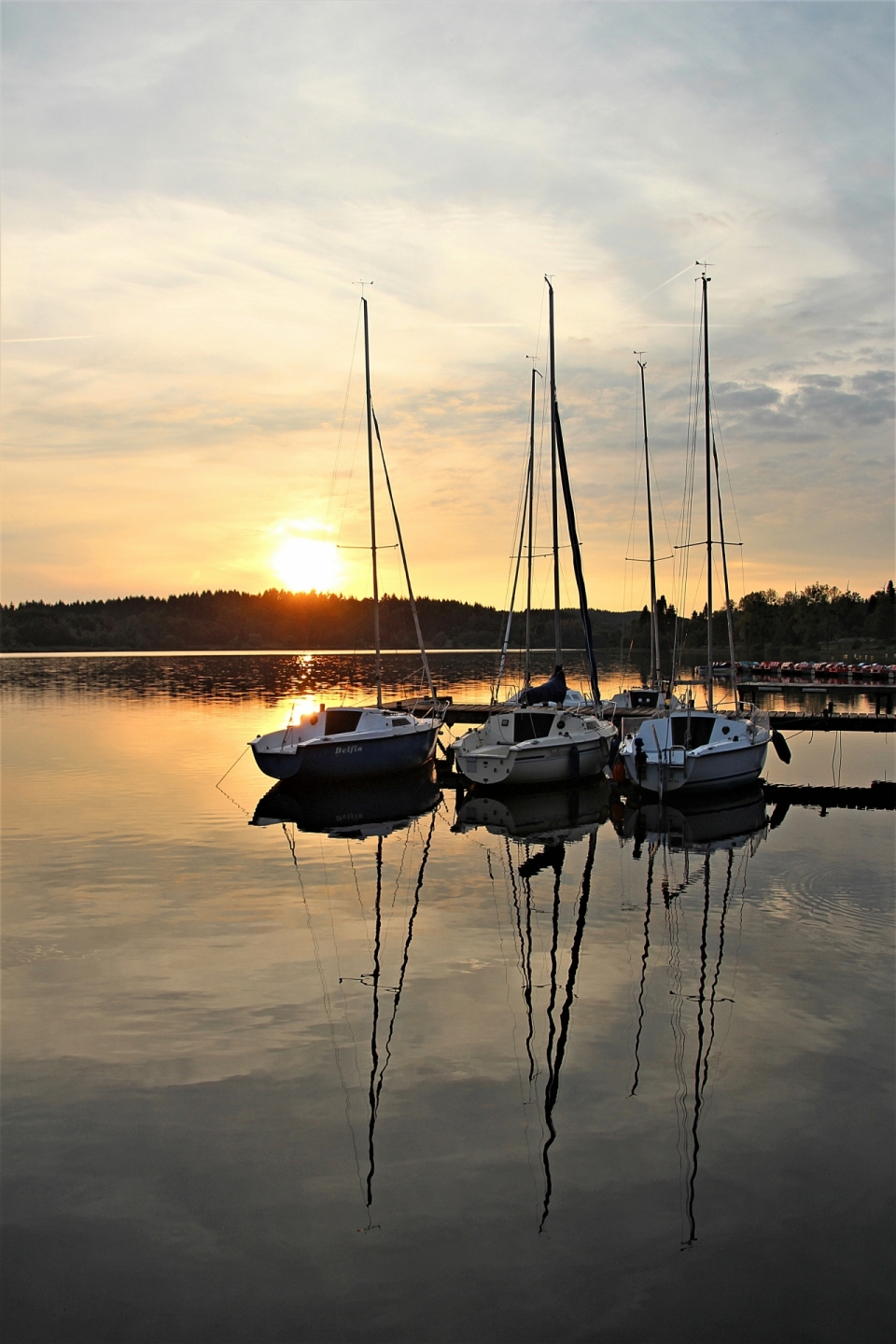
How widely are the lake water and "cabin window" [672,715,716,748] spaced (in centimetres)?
851

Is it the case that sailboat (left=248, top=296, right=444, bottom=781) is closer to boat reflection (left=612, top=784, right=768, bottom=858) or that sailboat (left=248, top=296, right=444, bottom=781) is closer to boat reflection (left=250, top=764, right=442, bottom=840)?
boat reflection (left=250, top=764, right=442, bottom=840)

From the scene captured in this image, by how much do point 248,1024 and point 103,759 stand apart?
92.0 ft

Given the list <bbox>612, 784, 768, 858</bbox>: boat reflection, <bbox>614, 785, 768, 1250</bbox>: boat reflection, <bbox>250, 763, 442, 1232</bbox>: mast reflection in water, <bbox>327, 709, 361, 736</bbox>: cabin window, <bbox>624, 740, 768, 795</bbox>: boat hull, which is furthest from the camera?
<bbox>327, 709, 361, 736</bbox>: cabin window

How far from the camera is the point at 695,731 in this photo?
28.7 meters

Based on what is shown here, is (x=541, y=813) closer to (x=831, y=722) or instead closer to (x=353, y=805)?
(x=353, y=805)

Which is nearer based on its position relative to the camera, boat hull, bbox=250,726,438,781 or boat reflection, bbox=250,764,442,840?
boat reflection, bbox=250,764,442,840

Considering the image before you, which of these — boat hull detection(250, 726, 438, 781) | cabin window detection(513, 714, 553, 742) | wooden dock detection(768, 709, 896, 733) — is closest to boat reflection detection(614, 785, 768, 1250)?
cabin window detection(513, 714, 553, 742)

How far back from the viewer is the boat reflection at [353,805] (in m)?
24.2

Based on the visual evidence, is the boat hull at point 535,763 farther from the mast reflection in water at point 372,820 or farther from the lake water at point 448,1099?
the lake water at point 448,1099

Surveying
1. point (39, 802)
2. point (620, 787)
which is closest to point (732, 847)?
point (620, 787)

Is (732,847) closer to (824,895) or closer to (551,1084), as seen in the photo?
(824,895)

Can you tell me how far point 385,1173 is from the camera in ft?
26.1

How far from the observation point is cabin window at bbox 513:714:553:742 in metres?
29.5

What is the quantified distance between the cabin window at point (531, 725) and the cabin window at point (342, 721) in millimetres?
4968
